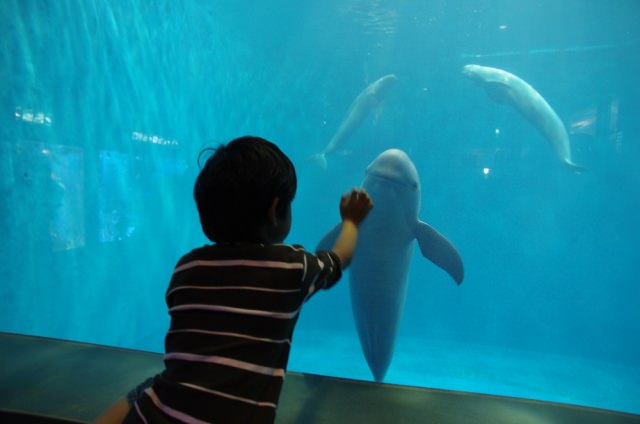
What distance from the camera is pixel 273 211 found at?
1180 millimetres

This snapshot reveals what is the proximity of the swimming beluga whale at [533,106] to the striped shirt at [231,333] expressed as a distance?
8588mm

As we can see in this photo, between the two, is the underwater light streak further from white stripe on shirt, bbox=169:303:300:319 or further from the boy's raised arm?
white stripe on shirt, bbox=169:303:300:319

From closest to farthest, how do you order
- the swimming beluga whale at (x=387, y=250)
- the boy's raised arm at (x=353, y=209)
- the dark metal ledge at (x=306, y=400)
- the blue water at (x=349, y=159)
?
the boy's raised arm at (x=353, y=209) < the dark metal ledge at (x=306, y=400) < the swimming beluga whale at (x=387, y=250) < the blue water at (x=349, y=159)

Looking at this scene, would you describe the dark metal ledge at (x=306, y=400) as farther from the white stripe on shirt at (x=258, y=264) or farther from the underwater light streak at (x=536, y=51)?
the underwater light streak at (x=536, y=51)

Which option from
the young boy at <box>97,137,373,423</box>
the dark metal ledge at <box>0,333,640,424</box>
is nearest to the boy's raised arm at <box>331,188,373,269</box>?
the young boy at <box>97,137,373,423</box>

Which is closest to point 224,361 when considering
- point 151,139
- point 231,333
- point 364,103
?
point 231,333

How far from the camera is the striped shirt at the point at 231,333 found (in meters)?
1.02

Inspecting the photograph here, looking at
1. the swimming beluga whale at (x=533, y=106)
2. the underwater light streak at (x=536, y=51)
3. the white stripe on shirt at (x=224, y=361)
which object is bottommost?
the white stripe on shirt at (x=224, y=361)

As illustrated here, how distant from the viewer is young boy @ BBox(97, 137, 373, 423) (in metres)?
1.03

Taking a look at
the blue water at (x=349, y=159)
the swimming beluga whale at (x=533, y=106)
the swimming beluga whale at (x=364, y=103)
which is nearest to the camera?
the blue water at (x=349, y=159)

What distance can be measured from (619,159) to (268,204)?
21.9 metres

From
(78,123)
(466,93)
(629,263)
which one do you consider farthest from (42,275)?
(629,263)

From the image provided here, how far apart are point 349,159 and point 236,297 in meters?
16.5

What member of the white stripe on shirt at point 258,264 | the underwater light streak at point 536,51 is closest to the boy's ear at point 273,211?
the white stripe on shirt at point 258,264
